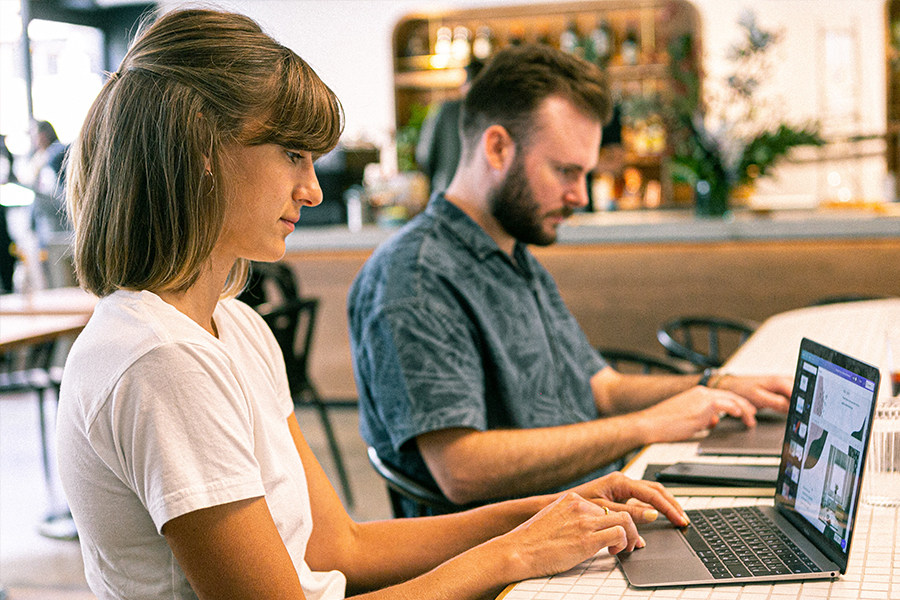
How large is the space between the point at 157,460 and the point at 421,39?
23.8 feet

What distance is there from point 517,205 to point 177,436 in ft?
3.78

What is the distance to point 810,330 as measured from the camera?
2711 millimetres

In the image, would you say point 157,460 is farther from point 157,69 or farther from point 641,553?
point 641,553

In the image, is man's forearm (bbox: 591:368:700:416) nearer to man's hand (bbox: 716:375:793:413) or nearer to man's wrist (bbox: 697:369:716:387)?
man's wrist (bbox: 697:369:716:387)

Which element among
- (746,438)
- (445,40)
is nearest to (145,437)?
(746,438)

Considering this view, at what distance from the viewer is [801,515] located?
1.12 meters

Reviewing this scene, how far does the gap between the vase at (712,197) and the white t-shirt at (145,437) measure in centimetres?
365

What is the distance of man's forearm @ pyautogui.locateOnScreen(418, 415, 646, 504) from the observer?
1.63m

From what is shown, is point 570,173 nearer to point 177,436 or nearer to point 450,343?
point 450,343

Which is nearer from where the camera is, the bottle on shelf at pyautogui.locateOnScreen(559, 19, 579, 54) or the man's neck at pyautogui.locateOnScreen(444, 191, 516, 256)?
the man's neck at pyautogui.locateOnScreen(444, 191, 516, 256)

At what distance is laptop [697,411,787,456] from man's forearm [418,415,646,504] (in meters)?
0.14

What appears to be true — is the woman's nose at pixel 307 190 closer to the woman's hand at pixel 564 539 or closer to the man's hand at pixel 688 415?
the woman's hand at pixel 564 539

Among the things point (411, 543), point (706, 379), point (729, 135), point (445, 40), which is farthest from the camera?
point (445, 40)

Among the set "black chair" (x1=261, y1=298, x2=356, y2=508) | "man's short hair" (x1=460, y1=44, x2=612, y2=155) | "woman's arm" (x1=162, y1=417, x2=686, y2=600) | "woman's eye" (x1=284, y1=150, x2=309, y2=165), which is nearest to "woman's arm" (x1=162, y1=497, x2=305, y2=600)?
"woman's arm" (x1=162, y1=417, x2=686, y2=600)
